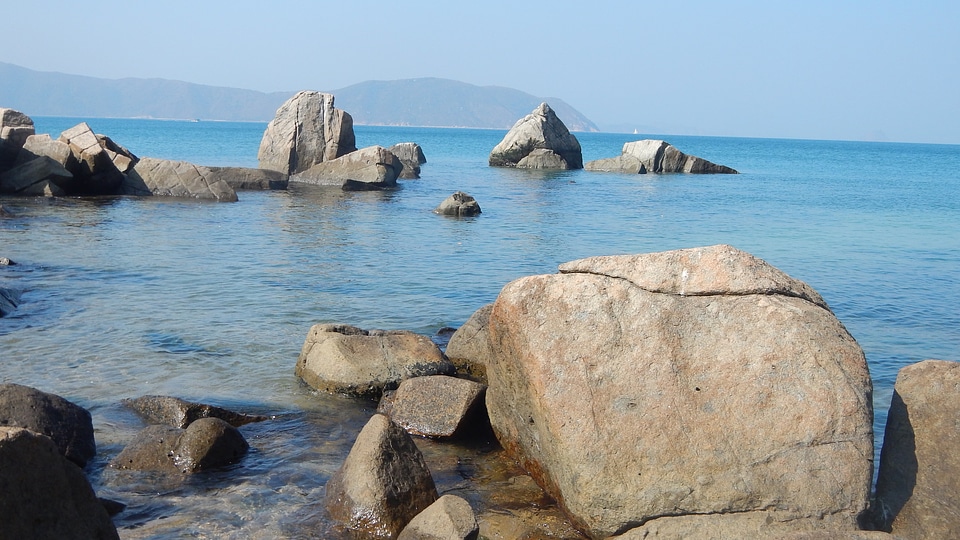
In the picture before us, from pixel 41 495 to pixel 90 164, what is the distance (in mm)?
28249

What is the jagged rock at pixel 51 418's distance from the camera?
7297 mm

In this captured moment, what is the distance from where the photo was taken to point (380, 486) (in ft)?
21.7

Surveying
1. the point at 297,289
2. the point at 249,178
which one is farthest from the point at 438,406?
the point at 249,178

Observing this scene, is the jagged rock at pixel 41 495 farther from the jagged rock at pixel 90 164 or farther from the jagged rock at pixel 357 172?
the jagged rock at pixel 357 172

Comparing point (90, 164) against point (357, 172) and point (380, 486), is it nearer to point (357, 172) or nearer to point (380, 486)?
point (357, 172)

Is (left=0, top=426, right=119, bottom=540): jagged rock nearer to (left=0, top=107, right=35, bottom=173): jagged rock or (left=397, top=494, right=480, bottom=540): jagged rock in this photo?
(left=397, top=494, right=480, bottom=540): jagged rock

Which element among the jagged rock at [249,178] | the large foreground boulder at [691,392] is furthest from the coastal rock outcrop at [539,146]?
the large foreground boulder at [691,392]

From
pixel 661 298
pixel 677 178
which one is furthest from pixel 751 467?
pixel 677 178

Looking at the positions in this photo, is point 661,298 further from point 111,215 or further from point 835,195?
point 835,195

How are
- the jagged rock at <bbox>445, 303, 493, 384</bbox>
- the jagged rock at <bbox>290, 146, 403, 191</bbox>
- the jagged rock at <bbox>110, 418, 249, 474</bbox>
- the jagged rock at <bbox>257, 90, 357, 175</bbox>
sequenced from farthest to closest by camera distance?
the jagged rock at <bbox>257, 90, 357, 175</bbox> < the jagged rock at <bbox>290, 146, 403, 191</bbox> < the jagged rock at <bbox>445, 303, 493, 384</bbox> < the jagged rock at <bbox>110, 418, 249, 474</bbox>

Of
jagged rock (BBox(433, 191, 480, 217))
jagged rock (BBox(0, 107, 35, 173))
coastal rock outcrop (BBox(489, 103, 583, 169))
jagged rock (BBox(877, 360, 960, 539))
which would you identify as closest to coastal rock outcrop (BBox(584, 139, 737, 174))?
coastal rock outcrop (BBox(489, 103, 583, 169))

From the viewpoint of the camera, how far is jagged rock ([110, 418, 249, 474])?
7.57 meters

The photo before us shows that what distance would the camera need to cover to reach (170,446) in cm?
771

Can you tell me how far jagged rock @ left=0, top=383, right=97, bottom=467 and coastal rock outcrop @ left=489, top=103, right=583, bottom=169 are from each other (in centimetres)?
5201
